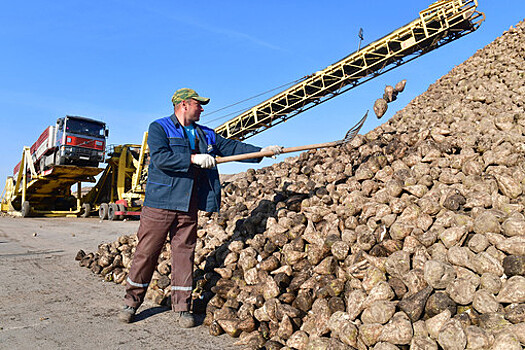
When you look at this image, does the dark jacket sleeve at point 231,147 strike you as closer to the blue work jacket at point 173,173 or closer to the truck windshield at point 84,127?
the blue work jacket at point 173,173

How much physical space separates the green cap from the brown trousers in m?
1.05

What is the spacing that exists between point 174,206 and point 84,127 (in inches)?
428

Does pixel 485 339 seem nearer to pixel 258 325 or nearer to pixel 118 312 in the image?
pixel 258 325

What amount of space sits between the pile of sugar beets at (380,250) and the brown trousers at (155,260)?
27 cm

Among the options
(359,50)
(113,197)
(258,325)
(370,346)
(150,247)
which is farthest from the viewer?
(113,197)

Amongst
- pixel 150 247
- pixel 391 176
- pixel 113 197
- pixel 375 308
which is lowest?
pixel 375 308

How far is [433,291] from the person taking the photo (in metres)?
2.51

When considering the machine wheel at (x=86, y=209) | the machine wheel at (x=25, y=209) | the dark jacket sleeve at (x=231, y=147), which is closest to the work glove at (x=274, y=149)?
the dark jacket sleeve at (x=231, y=147)

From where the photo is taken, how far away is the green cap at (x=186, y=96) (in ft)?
11.0

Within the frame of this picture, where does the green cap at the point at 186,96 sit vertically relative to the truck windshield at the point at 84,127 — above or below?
below

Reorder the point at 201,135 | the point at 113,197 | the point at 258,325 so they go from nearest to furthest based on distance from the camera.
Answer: the point at 258,325 < the point at 201,135 < the point at 113,197

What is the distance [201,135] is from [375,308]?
2.19 meters

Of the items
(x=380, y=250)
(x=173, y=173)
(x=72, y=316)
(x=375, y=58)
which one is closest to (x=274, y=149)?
(x=173, y=173)

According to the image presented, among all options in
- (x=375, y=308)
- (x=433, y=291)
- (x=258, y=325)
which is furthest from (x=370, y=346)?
(x=258, y=325)
